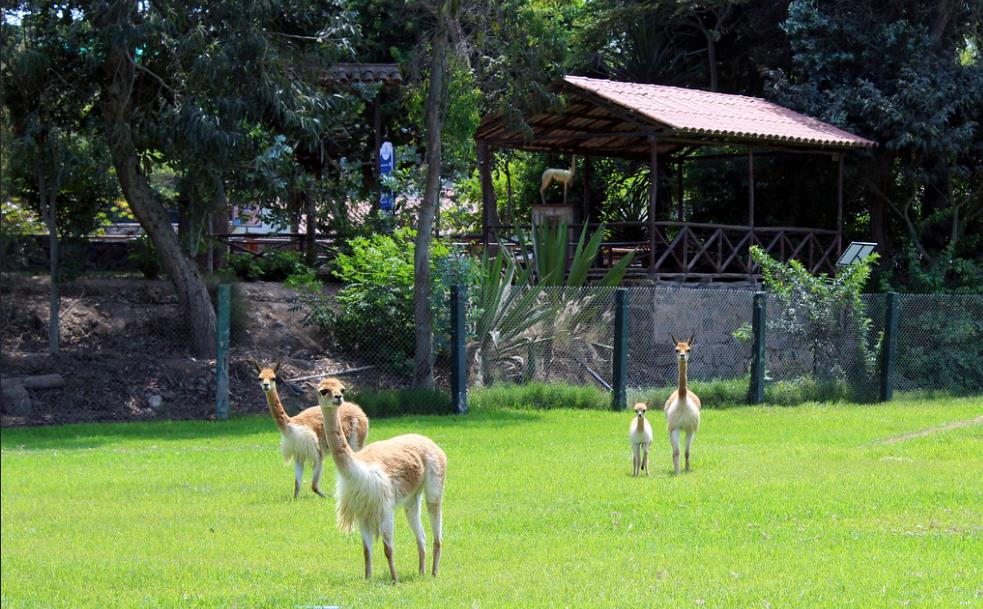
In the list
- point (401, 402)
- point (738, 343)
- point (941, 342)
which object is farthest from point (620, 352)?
point (941, 342)

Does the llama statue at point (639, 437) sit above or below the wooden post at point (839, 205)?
below

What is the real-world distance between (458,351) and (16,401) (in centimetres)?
615

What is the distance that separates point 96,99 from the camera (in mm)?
19484

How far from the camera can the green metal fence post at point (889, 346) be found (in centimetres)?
2094

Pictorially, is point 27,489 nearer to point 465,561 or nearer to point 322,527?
→ point 322,527

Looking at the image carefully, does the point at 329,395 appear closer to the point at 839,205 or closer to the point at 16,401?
the point at 16,401

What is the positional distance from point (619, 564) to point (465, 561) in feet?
3.42

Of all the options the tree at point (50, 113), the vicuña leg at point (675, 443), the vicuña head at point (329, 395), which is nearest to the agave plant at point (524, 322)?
the tree at point (50, 113)

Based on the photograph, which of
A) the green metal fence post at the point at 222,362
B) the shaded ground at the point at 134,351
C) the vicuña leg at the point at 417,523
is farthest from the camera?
the shaded ground at the point at 134,351

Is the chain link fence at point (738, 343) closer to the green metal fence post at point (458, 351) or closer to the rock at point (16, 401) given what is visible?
the green metal fence post at point (458, 351)

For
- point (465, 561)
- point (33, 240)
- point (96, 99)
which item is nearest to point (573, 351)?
point (96, 99)

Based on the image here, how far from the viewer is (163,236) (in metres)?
20.0

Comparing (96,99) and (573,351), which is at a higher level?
(96,99)

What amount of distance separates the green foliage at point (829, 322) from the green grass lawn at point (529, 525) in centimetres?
536
